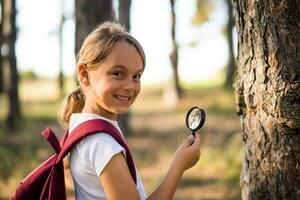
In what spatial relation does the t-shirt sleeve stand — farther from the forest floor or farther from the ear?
the forest floor

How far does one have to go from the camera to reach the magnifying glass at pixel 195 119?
2.47m

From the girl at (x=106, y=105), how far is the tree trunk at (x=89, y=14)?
241cm

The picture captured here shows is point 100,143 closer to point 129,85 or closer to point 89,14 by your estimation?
point 129,85

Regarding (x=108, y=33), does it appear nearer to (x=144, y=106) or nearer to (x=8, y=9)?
(x=8, y=9)

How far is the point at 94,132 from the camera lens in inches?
91.3

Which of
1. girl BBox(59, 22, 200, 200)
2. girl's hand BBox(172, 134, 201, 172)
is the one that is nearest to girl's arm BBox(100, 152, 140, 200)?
girl BBox(59, 22, 200, 200)

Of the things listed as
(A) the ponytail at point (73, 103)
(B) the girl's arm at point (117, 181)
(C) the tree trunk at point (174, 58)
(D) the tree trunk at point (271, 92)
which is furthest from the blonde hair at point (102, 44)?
(C) the tree trunk at point (174, 58)

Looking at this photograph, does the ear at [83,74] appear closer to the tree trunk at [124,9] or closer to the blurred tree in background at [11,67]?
the tree trunk at [124,9]

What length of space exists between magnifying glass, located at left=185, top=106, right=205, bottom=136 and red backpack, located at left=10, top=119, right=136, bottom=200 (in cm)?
36

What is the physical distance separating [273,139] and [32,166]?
632 cm

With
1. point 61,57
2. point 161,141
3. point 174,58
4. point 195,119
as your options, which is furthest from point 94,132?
point 61,57

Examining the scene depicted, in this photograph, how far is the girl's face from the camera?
95.5 inches

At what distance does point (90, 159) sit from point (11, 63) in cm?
1188

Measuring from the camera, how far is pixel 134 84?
2.49m
